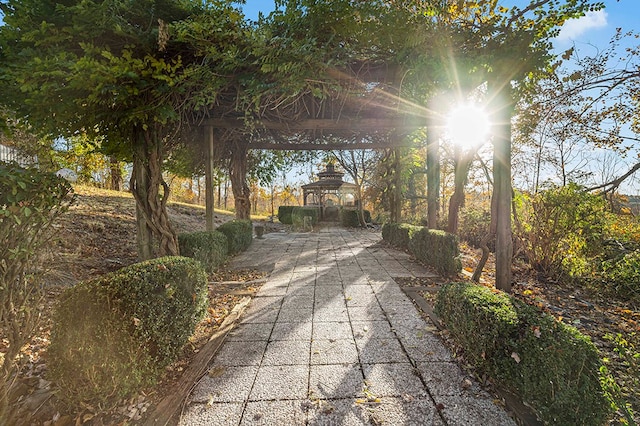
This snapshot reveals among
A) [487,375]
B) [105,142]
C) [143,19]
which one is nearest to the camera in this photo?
[487,375]

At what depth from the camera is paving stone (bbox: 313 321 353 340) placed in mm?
2463

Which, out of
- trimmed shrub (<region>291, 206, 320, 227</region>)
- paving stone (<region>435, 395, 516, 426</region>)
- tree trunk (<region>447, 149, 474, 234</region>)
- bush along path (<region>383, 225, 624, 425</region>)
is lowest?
paving stone (<region>435, 395, 516, 426</region>)

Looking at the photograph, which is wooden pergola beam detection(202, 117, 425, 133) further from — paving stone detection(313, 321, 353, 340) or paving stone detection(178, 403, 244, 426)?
paving stone detection(178, 403, 244, 426)

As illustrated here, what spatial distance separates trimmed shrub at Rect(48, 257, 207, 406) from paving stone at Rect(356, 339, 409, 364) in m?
1.47

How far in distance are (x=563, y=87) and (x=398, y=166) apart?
14.2 feet

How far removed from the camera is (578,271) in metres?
4.09

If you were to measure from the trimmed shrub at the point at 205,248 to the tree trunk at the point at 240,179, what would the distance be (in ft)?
10.8

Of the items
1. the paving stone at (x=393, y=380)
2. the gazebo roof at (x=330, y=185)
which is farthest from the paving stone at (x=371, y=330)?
the gazebo roof at (x=330, y=185)

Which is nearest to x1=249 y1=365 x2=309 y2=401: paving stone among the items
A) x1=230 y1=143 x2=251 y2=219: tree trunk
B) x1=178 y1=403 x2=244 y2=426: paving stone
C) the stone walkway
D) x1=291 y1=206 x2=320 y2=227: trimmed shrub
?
the stone walkway

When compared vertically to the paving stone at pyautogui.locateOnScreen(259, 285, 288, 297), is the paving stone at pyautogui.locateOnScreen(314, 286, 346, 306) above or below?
above

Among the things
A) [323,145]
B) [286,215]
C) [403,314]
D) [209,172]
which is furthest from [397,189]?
[286,215]

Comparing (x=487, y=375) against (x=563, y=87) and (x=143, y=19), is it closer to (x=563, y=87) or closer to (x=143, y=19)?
(x=143, y=19)

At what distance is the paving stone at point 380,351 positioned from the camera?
2100mm

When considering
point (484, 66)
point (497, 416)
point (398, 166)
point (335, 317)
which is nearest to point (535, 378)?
point (497, 416)
